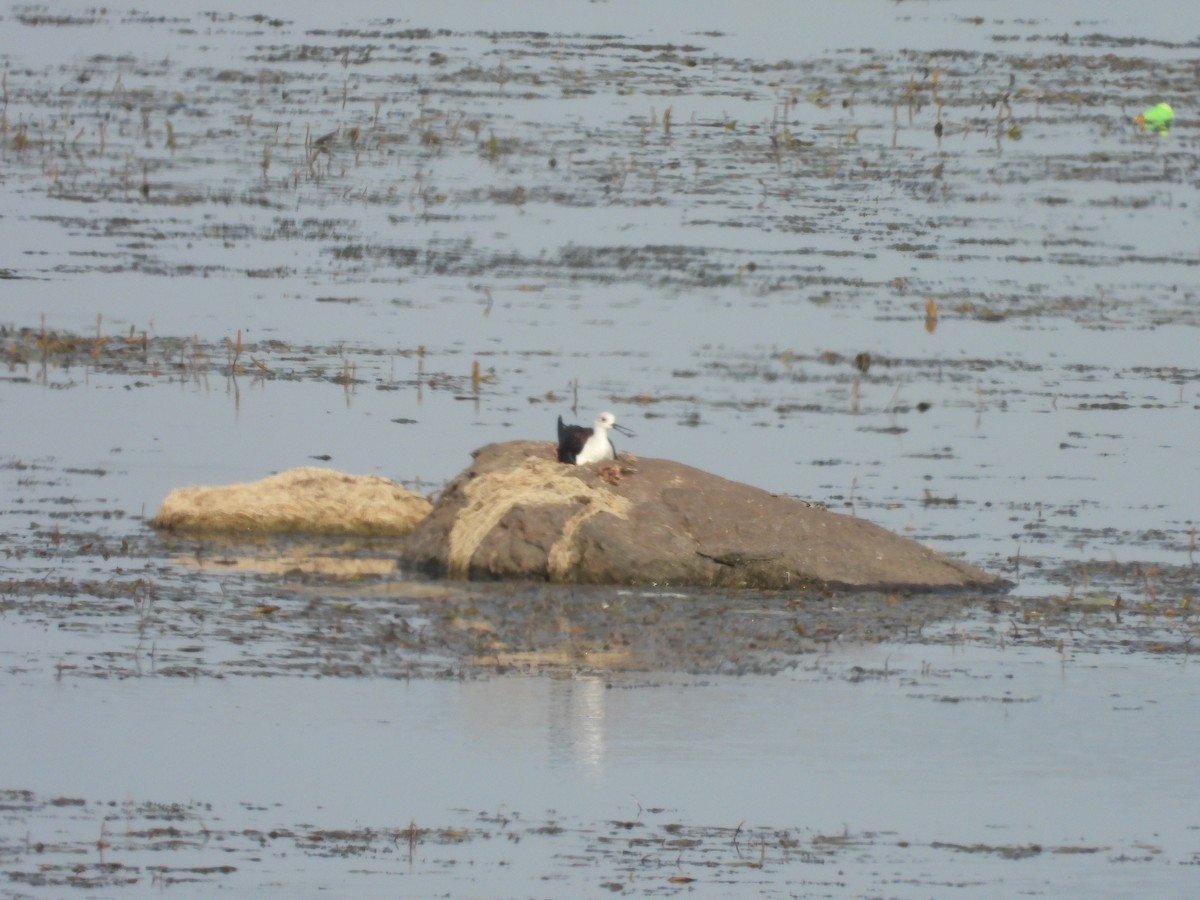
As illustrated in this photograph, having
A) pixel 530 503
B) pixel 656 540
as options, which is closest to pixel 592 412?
pixel 530 503

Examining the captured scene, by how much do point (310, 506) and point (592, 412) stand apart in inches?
122

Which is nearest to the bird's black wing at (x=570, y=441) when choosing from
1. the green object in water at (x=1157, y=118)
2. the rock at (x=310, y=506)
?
the rock at (x=310, y=506)

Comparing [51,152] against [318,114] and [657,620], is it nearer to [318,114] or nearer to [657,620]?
[318,114]

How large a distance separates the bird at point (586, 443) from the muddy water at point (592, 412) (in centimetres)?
115

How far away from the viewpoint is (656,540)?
1484cm

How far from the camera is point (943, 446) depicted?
60.7 feet

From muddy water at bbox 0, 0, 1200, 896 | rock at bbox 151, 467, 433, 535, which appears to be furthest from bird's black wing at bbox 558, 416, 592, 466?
muddy water at bbox 0, 0, 1200, 896

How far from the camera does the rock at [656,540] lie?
1477 cm

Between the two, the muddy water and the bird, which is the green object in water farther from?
the bird

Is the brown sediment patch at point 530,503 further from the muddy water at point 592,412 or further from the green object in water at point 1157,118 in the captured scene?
the green object in water at point 1157,118

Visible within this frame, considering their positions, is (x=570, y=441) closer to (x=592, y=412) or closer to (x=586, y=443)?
(x=586, y=443)

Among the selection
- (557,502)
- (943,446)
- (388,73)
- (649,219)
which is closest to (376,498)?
(557,502)

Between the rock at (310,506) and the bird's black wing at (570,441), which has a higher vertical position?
the bird's black wing at (570,441)

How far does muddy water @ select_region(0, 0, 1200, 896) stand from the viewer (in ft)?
33.1
